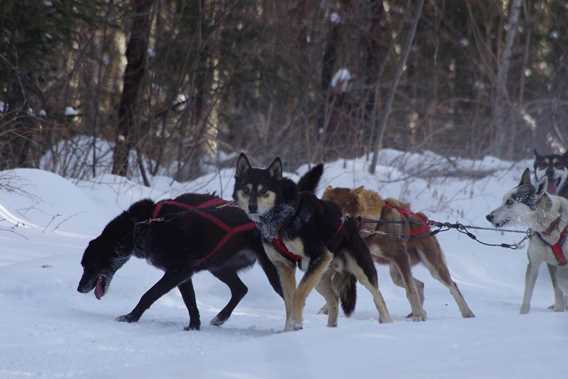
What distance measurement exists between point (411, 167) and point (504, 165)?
6.44 ft

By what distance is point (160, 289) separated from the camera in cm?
547

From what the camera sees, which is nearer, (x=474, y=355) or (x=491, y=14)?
(x=474, y=355)

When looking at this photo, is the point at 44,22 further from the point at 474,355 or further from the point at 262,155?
the point at 474,355

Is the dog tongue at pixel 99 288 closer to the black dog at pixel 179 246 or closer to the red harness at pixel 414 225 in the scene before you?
the black dog at pixel 179 246

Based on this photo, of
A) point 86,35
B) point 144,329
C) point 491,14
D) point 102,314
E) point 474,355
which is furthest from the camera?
point 491,14

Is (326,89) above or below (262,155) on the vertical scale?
above

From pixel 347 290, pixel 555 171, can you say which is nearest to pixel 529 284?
pixel 347 290

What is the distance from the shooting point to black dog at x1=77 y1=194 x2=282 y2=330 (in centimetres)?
549

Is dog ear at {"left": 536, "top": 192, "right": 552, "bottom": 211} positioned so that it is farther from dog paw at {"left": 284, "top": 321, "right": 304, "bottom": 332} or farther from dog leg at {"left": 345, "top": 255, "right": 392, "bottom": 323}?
dog paw at {"left": 284, "top": 321, "right": 304, "bottom": 332}

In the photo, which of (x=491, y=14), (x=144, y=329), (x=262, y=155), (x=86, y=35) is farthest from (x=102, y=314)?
(x=491, y=14)

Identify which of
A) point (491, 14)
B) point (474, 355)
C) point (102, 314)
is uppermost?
point (491, 14)

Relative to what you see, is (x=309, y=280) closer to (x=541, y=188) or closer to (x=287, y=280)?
(x=287, y=280)

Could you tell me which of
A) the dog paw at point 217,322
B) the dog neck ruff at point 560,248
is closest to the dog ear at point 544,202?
the dog neck ruff at point 560,248

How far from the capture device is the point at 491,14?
2006 cm
